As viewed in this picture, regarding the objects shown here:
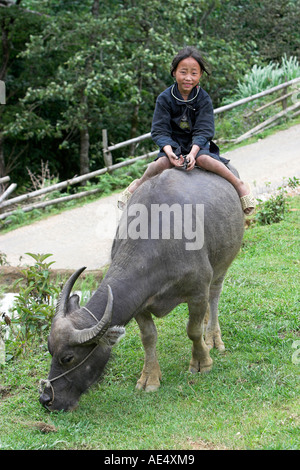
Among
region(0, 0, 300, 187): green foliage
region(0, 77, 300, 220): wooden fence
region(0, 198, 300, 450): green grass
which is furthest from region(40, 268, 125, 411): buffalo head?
region(0, 0, 300, 187): green foliage

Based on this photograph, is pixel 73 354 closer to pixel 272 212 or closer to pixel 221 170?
→ pixel 221 170

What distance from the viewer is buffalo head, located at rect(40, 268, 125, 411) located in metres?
3.88

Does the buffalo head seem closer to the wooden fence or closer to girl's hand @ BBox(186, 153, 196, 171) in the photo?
girl's hand @ BBox(186, 153, 196, 171)

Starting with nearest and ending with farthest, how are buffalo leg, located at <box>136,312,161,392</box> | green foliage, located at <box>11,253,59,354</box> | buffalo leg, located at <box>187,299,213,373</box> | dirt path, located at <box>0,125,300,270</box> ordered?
buffalo leg, located at <box>187,299,213,373</box> → buffalo leg, located at <box>136,312,161,392</box> → green foliage, located at <box>11,253,59,354</box> → dirt path, located at <box>0,125,300,270</box>

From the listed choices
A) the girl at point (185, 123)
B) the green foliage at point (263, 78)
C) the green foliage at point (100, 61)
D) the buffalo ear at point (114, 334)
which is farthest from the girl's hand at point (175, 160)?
the green foliage at point (263, 78)

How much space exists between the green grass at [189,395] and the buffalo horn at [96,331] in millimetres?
574

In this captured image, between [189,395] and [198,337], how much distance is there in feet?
1.54

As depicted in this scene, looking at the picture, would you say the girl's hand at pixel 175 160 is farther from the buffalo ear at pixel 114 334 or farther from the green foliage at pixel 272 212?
the green foliage at pixel 272 212

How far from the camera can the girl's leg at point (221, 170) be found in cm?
489

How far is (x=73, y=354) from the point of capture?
3.91 metres

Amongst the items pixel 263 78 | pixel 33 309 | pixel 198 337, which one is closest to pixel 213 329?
pixel 198 337

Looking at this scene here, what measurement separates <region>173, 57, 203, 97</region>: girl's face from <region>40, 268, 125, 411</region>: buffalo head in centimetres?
193
